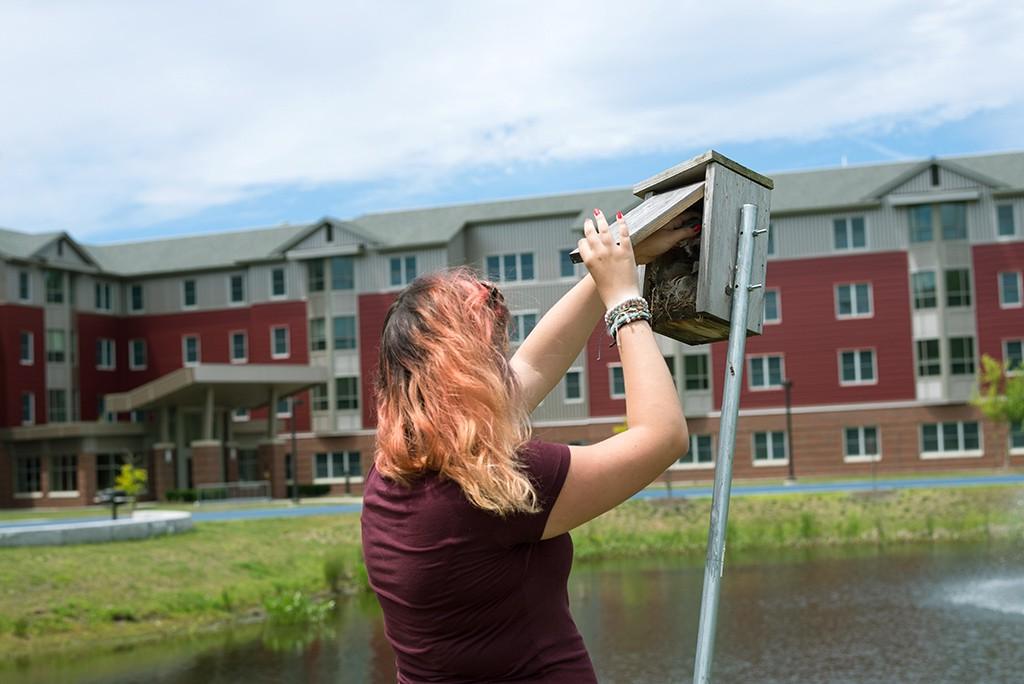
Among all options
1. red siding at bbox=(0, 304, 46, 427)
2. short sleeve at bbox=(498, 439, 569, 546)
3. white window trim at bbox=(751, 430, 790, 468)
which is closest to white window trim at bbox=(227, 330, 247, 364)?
red siding at bbox=(0, 304, 46, 427)

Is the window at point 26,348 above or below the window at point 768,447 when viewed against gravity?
above

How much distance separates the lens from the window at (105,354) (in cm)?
6125

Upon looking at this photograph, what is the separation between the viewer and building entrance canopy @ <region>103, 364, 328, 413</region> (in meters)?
46.8

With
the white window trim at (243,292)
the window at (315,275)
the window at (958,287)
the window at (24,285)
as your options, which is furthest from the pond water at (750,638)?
the white window trim at (243,292)

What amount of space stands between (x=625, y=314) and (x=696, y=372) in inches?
1978

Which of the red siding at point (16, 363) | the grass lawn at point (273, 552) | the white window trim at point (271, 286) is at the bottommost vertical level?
the grass lawn at point (273, 552)

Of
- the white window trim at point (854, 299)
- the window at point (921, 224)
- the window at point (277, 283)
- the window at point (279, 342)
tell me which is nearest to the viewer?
the window at point (921, 224)

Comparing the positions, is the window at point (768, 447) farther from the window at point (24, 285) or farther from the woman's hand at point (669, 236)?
the woman's hand at point (669, 236)

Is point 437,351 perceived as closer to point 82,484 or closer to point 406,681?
point 406,681

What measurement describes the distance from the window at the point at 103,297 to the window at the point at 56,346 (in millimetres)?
2925

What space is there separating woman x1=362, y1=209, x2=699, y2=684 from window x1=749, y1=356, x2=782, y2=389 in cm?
5075

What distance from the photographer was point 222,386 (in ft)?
158

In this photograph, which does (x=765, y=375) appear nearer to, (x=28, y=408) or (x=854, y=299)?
(x=854, y=299)

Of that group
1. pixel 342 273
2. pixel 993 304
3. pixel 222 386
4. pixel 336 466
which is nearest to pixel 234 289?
pixel 342 273
